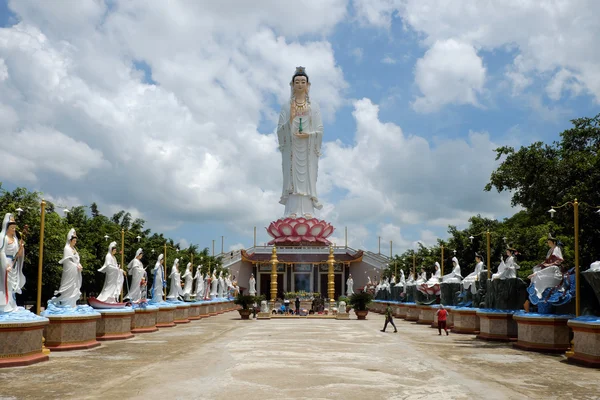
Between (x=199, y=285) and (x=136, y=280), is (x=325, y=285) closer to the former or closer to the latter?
(x=199, y=285)

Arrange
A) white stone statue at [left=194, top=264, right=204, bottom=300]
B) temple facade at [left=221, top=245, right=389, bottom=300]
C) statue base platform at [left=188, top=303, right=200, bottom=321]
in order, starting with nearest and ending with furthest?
statue base platform at [left=188, top=303, right=200, bottom=321], white stone statue at [left=194, top=264, right=204, bottom=300], temple facade at [left=221, top=245, right=389, bottom=300]

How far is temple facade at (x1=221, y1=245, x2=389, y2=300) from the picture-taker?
200 ft

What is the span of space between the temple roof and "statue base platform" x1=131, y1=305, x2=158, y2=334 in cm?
3640

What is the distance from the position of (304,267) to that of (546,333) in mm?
46247

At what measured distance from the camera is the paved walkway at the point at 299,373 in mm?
9406

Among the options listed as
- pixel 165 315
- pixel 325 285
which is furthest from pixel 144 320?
pixel 325 285

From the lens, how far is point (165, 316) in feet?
84.6

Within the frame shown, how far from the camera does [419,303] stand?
96.4ft

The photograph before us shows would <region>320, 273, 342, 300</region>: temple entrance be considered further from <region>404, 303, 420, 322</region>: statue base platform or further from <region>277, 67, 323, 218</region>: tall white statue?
<region>404, 303, 420, 322</region>: statue base platform

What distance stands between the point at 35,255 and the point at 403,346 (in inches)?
652

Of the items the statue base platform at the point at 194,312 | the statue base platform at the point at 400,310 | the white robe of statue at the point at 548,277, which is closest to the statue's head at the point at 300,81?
the statue base platform at the point at 400,310

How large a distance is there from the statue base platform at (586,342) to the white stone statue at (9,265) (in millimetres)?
13105

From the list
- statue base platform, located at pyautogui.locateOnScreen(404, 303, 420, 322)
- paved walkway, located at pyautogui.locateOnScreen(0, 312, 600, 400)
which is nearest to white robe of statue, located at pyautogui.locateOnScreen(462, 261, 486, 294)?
paved walkway, located at pyautogui.locateOnScreen(0, 312, 600, 400)

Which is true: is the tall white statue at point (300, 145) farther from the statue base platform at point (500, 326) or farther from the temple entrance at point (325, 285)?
the statue base platform at point (500, 326)
